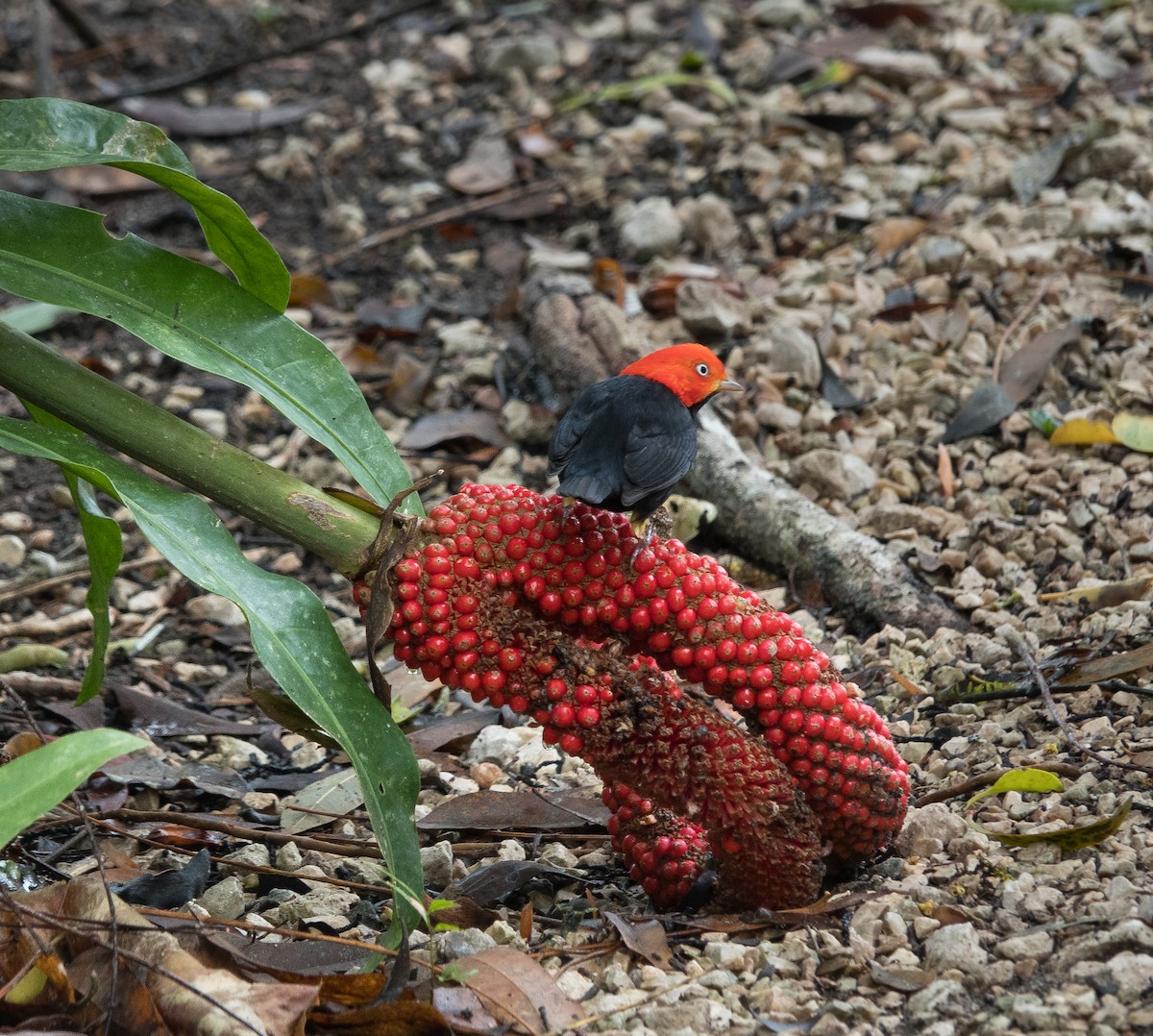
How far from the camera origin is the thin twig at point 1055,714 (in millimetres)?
2252

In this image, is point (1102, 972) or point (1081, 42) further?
point (1081, 42)

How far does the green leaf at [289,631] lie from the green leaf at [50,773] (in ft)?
0.97

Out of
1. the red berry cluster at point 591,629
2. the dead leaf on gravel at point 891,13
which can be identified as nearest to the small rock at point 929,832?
the red berry cluster at point 591,629

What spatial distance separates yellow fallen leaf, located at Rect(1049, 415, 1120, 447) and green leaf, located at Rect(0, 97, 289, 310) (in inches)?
81.5

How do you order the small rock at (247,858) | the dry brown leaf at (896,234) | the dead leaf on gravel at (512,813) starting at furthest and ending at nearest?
1. the dry brown leaf at (896,234)
2. the dead leaf on gravel at (512,813)
3. the small rock at (247,858)

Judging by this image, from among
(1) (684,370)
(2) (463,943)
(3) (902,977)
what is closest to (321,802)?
(2) (463,943)

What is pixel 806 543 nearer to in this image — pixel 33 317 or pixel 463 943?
pixel 463 943

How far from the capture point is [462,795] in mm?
2670

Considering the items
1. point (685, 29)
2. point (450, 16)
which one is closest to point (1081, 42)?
point (685, 29)

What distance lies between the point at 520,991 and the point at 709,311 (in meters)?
2.53

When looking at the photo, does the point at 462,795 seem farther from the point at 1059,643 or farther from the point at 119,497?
the point at 1059,643

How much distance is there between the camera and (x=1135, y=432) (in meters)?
3.29

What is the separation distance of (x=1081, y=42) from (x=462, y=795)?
13.3ft

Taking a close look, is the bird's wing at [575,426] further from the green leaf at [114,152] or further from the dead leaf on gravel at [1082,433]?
the dead leaf on gravel at [1082,433]
